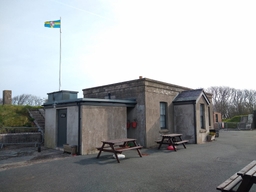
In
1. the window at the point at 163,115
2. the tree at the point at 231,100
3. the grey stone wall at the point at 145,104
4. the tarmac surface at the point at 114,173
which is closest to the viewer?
the tarmac surface at the point at 114,173

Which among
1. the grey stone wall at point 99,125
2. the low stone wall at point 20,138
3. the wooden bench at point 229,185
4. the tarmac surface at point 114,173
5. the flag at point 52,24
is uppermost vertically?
the flag at point 52,24

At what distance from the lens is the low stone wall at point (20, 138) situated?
41.4 ft

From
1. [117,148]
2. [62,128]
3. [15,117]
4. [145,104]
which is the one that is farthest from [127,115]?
[15,117]

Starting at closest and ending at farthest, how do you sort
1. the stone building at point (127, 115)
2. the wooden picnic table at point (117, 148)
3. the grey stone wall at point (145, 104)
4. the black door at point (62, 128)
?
the wooden picnic table at point (117, 148) → the stone building at point (127, 115) → the black door at point (62, 128) → the grey stone wall at point (145, 104)

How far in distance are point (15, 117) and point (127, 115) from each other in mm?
8748

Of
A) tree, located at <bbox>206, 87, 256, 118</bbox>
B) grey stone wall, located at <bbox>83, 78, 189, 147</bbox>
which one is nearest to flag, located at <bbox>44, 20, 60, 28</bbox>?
grey stone wall, located at <bbox>83, 78, 189, 147</bbox>

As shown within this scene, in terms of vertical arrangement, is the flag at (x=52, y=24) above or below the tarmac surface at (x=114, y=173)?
above

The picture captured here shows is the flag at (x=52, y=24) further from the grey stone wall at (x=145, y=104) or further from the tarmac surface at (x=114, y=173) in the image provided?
the tarmac surface at (x=114, y=173)

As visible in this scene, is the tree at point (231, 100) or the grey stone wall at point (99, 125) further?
the tree at point (231, 100)

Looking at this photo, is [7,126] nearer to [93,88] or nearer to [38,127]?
[38,127]

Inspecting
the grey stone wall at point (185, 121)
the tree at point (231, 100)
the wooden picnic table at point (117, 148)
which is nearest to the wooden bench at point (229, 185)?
the wooden picnic table at point (117, 148)

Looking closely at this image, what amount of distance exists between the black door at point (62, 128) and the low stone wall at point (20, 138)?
2263 mm

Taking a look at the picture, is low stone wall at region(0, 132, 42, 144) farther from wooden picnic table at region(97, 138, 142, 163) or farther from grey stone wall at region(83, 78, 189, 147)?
wooden picnic table at region(97, 138, 142, 163)

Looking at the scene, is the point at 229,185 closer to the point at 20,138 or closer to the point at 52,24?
the point at 20,138
